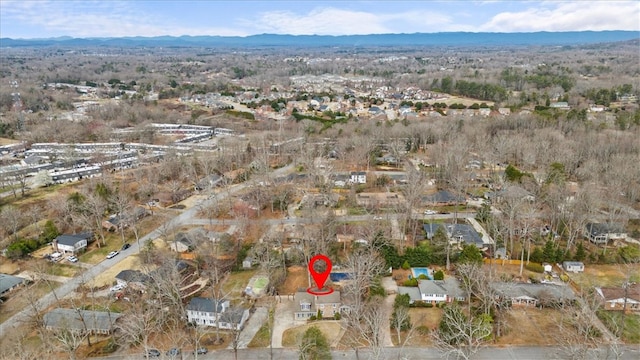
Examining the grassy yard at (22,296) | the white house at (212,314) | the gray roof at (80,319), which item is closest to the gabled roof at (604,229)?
the white house at (212,314)

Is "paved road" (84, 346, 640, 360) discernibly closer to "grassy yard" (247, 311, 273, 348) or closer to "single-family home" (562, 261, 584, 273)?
"grassy yard" (247, 311, 273, 348)

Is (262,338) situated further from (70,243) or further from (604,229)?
(604,229)

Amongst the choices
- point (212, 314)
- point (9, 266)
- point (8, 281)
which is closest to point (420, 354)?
point (212, 314)

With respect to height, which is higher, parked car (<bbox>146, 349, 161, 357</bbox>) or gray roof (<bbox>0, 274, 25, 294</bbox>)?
gray roof (<bbox>0, 274, 25, 294</bbox>)

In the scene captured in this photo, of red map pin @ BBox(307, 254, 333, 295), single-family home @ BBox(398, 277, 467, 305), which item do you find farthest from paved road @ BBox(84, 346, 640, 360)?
red map pin @ BBox(307, 254, 333, 295)

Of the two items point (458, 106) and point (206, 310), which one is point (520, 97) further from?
point (206, 310)

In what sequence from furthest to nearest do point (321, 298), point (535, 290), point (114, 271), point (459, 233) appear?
point (459, 233) < point (114, 271) < point (535, 290) < point (321, 298)
